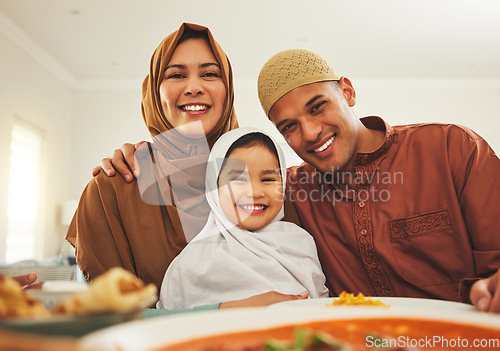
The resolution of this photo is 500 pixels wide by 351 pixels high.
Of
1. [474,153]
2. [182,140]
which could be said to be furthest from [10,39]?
[474,153]

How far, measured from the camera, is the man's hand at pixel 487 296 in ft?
2.19

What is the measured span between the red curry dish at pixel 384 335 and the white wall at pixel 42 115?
5.46 meters

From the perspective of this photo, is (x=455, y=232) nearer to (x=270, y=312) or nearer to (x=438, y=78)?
(x=270, y=312)

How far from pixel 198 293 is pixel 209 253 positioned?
14 centimetres

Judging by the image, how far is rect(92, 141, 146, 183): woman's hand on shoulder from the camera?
5.19ft

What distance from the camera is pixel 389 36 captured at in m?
5.88

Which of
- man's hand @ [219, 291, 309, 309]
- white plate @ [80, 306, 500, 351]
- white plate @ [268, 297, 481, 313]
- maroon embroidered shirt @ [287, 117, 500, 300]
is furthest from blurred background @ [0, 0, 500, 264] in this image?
white plate @ [80, 306, 500, 351]

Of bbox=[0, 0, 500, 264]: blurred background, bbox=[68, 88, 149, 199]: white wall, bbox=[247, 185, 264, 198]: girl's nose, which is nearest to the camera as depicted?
bbox=[247, 185, 264, 198]: girl's nose

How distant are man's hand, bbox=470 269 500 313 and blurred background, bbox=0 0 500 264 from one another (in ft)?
15.4

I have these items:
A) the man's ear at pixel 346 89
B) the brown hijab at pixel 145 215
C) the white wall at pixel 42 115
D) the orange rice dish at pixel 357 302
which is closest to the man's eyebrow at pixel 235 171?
the brown hijab at pixel 145 215

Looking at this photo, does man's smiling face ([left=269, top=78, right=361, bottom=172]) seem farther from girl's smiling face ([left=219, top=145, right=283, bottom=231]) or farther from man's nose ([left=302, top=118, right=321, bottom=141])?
girl's smiling face ([left=219, top=145, right=283, bottom=231])

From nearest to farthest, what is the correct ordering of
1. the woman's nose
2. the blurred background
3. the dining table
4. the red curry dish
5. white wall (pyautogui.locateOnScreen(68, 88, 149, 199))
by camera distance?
the dining table < the red curry dish < the woman's nose < the blurred background < white wall (pyautogui.locateOnScreen(68, 88, 149, 199))

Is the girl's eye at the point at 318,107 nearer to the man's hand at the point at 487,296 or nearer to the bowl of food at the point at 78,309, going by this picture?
the man's hand at the point at 487,296

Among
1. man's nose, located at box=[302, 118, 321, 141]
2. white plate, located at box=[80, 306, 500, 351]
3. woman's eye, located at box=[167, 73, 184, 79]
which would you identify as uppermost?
woman's eye, located at box=[167, 73, 184, 79]
